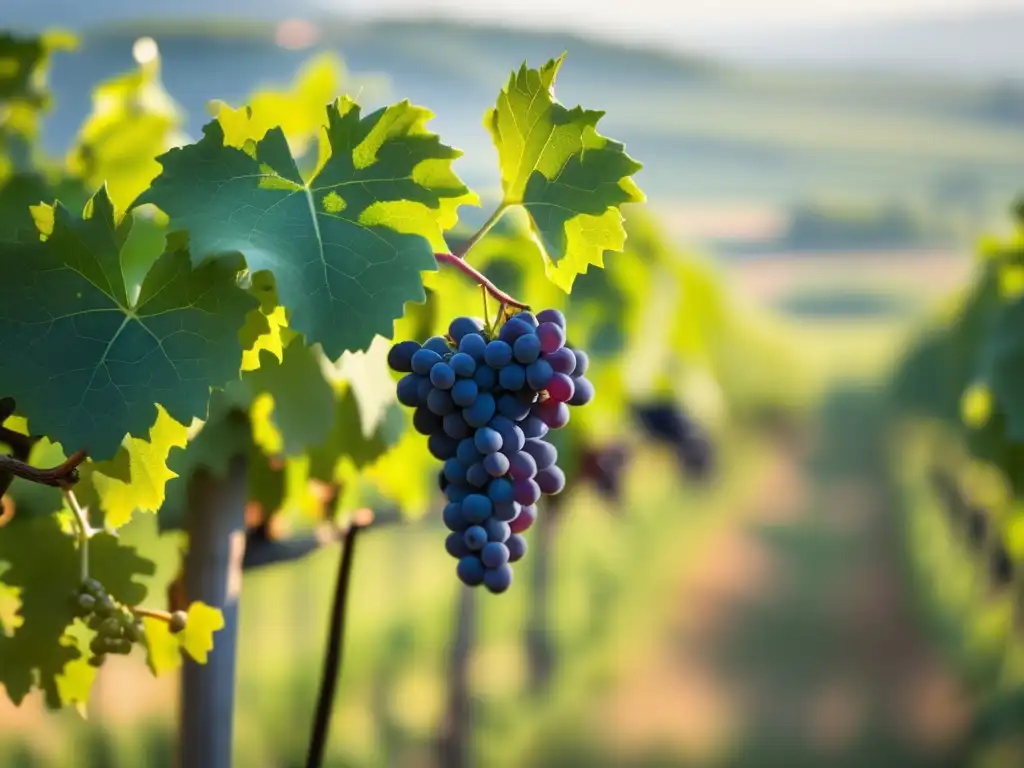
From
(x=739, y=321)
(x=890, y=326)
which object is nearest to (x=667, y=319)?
(x=739, y=321)

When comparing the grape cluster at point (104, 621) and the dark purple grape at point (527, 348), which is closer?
the dark purple grape at point (527, 348)

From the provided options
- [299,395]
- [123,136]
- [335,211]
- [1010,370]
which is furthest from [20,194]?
[1010,370]

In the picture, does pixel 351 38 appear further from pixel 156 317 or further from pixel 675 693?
pixel 156 317

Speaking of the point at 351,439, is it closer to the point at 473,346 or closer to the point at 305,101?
the point at 473,346

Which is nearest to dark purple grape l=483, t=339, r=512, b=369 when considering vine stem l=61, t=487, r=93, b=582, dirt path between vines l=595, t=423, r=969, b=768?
vine stem l=61, t=487, r=93, b=582

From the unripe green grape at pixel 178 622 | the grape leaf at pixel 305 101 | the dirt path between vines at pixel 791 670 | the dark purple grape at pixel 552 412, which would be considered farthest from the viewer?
the dirt path between vines at pixel 791 670

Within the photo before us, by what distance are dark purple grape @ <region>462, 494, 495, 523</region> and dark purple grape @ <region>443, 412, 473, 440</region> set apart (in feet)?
0.15

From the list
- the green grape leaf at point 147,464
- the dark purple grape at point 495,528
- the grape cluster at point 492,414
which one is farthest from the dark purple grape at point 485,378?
the green grape leaf at point 147,464

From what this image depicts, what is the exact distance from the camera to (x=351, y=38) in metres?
4.36

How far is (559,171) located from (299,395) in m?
0.40

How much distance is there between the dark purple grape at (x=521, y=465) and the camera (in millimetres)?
770

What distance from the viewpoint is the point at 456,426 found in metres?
0.76

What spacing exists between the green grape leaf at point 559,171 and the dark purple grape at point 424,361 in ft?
0.35

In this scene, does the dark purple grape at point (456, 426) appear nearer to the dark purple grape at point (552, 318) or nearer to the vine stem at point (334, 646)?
the dark purple grape at point (552, 318)
